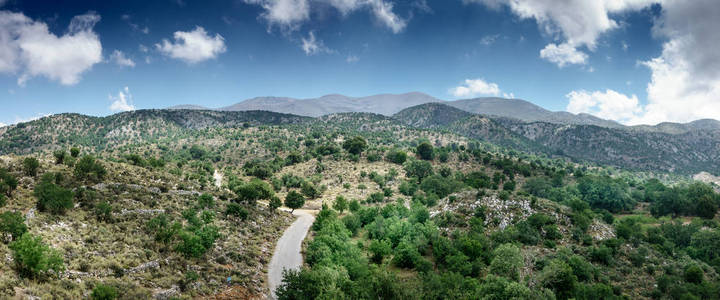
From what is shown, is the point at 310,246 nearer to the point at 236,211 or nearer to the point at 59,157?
the point at 236,211

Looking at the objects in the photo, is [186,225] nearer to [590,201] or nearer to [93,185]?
[93,185]

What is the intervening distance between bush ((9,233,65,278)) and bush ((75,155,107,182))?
24.1m

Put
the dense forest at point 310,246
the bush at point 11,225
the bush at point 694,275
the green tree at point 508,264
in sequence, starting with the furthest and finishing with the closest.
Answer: the bush at point 694,275
the green tree at point 508,264
the dense forest at point 310,246
the bush at point 11,225

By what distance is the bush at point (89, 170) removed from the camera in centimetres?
4475

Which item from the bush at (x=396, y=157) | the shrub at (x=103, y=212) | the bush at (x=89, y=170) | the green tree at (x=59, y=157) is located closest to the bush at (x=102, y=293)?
the shrub at (x=103, y=212)

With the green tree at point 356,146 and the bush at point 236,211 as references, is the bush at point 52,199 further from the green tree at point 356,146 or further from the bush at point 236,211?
the green tree at point 356,146

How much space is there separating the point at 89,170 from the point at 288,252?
31013 mm

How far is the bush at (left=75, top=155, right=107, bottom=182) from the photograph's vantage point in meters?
44.8

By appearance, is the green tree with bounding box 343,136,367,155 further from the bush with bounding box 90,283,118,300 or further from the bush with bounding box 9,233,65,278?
the bush with bounding box 90,283,118,300

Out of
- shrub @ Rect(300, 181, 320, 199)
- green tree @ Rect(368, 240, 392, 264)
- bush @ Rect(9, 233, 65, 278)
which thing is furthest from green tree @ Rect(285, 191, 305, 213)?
bush @ Rect(9, 233, 65, 278)

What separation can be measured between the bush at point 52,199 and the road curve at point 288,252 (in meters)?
23.5

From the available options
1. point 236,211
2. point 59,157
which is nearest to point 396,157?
point 236,211

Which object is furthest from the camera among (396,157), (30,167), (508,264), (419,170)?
(396,157)

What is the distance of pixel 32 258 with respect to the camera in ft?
74.4
